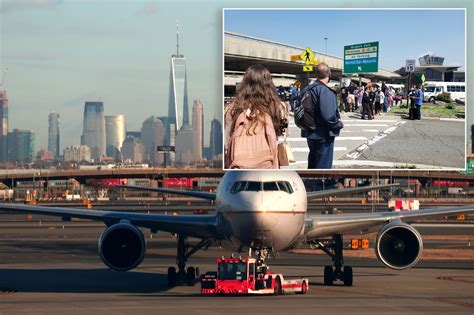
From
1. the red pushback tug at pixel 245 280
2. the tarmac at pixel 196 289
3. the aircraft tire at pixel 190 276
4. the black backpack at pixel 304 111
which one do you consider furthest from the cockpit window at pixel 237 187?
the aircraft tire at pixel 190 276

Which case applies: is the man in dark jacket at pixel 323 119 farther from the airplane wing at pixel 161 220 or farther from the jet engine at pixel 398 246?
the jet engine at pixel 398 246

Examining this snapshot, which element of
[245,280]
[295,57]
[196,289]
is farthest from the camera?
[196,289]

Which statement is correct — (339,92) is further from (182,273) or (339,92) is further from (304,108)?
(182,273)

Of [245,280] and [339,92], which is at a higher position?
[339,92]

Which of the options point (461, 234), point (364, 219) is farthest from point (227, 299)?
point (461, 234)

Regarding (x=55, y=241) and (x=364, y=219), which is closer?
(x=364, y=219)

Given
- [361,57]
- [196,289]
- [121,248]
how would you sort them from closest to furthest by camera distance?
1. [361,57]
2. [121,248]
3. [196,289]

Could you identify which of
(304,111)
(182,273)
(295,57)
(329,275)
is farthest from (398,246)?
(295,57)

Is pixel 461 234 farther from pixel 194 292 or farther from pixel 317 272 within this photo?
pixel 194 292
